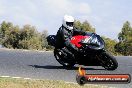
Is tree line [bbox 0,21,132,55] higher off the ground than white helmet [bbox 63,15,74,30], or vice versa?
white helmet [bbox 63,15,74,30]

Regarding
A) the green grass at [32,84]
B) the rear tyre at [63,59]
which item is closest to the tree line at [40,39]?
the rear tyre at [63,59]

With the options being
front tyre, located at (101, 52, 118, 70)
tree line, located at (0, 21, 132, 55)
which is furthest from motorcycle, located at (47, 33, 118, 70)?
tree line, located at (0, 21, 132, 55)

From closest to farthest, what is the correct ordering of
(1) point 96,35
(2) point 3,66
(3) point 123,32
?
1. (1) point 96,35
2. (2) point 3,66
3. (3) point 123,32

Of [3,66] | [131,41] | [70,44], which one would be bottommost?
[131,41]

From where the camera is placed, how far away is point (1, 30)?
66.4 meters

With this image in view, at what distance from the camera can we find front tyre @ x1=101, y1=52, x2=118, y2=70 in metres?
12.0

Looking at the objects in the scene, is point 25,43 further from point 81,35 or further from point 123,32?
point 81,35

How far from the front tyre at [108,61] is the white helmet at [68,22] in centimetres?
128

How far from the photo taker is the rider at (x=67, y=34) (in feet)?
37.0

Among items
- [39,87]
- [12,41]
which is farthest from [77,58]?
[12,41]

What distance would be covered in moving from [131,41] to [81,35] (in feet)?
145

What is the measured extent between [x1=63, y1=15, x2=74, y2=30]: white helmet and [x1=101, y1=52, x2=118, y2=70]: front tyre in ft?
4.19

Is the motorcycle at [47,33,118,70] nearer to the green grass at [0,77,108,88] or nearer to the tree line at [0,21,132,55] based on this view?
the green grass at [0,77,108,88]

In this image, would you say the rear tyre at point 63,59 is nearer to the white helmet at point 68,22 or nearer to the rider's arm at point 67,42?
the rider's arm at point 67,42
